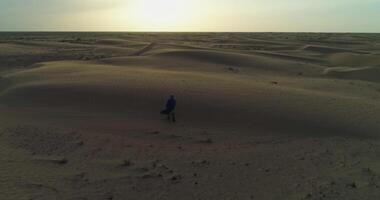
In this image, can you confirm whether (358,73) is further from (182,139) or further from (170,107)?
(182,139)

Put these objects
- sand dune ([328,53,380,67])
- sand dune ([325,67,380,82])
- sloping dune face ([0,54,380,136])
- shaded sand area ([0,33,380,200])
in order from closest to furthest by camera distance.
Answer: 1. shaded sand area ([0,33,380,200])
2. sloping dune face ([0,54,380,136])
3. sand dune ([325,67,380,82])
4. sand dune ([328,53,380,67])

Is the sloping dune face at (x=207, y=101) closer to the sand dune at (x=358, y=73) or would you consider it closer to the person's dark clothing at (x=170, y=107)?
the person's dark clothing at (x=170, y=107)

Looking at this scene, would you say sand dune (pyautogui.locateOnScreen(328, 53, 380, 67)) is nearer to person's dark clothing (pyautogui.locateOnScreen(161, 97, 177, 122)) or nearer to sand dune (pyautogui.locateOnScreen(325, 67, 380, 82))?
sand dune (pyautogui.locateOnScreen(325, 67, 380, 82))

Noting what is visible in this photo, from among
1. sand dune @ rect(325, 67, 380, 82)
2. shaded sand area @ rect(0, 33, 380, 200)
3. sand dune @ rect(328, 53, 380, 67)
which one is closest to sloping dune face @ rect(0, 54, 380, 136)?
shaded sand area @ rect(0, 33, 380, 200)

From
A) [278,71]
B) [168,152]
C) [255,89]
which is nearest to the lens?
[168,152]

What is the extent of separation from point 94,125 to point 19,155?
3.50 m

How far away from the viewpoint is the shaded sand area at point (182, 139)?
30.5 feet

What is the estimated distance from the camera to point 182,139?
1292cm

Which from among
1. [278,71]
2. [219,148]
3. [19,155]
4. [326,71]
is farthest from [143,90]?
[326,71]

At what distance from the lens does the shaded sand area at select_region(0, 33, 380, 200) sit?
9.30 m

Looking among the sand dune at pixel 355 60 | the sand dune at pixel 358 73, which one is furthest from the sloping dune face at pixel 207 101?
the sand dune at pixel 355 60

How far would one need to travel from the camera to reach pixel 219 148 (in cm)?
1219

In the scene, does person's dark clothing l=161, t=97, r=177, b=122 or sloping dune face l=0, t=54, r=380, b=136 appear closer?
person's dark clothing l=161, t=97, r=177, b=122

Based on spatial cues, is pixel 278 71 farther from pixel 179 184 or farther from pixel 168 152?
pixel 179 184
